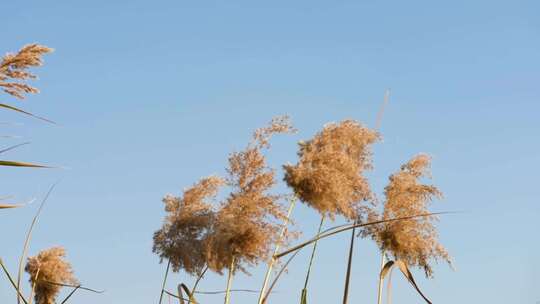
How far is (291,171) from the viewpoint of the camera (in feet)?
15.6

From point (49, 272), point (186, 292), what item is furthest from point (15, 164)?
point (49, 272)

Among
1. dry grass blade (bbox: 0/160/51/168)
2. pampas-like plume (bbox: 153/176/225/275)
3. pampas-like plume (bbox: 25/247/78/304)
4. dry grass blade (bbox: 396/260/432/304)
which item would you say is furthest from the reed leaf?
pampas-like plume (bbox: 25/247/78/304)

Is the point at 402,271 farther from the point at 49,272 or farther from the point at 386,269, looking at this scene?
the point at 49,272

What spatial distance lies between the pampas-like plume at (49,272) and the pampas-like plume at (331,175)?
3.30 metres

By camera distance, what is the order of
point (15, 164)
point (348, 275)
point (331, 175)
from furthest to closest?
point (331, 175), point (348, 275), point (15, 164)

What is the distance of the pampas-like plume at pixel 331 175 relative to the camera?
4.64 metres

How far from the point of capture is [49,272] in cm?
685

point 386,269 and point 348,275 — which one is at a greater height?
point 386,269

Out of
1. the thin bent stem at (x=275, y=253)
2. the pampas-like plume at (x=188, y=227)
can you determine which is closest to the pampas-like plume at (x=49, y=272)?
the pampas-like plume at (x=188, y=227)

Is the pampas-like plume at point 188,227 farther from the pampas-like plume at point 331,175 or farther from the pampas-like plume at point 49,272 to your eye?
the pampas-like plume at point 49,272

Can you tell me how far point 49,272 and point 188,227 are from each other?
88.9 inches

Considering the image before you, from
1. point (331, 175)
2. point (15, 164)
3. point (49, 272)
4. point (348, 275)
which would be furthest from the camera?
point (49, 272)

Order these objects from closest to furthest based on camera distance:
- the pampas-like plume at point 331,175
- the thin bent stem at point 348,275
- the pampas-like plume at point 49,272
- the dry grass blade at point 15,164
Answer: the dry grass blade at point 15,164 → the thin bent stem at point 348,275 → the pampas-like plume at point 331,175 → the pampas-like plume at point 49,272

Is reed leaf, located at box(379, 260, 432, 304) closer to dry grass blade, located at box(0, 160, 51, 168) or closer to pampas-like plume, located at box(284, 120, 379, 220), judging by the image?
pampas-like plume, located at box(284, 120, 379, 220)
